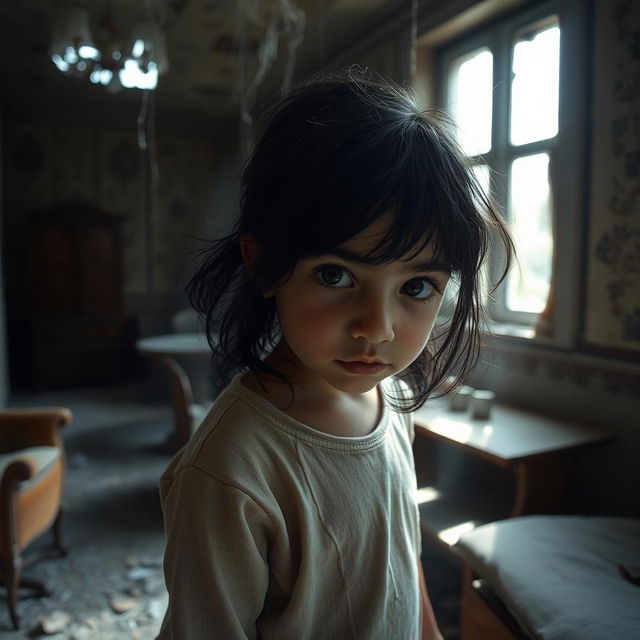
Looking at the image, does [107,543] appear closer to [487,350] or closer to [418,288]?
[487,350]

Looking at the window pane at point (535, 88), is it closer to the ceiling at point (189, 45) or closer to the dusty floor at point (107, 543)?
the ceiling at point (189, 45)

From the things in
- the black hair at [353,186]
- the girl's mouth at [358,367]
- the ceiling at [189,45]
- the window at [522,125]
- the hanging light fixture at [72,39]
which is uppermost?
the ceiling at [189,45]

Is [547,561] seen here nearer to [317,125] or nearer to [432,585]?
[432,585]

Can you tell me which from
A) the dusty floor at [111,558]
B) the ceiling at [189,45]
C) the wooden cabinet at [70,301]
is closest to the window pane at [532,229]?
the ceiling at [189,45]

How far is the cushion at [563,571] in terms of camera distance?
3.62ft

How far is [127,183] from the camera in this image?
20.4 ft

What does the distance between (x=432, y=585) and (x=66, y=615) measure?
1382 millimetres

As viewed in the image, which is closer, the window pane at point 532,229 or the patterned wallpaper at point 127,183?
the window pane at point 532,229

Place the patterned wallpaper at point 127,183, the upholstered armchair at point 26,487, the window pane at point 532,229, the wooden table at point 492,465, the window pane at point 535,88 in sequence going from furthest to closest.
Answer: the patterned wallpaper at point 127,183 < the window pane at point 532,229 < the window pane at point 535,88 < the upholstered armchair at point 26,487 < the wooden table at point 492,465

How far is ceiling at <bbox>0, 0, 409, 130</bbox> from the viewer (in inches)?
125

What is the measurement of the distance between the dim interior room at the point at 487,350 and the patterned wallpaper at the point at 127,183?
1457 mm

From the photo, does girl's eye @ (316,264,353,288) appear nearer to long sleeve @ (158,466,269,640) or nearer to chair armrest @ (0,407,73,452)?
long sleeve @ (158,466,269,640)

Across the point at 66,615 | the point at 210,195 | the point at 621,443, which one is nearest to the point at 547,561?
the point at 621,443

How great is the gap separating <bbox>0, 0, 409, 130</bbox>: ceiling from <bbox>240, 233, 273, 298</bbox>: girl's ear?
7.55 ft
